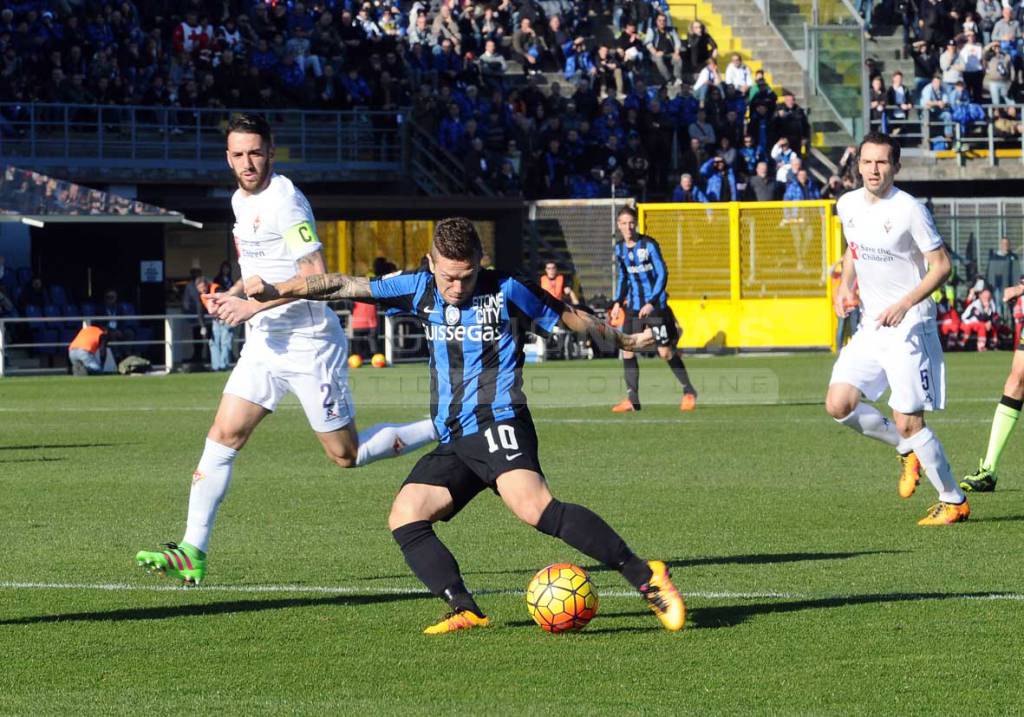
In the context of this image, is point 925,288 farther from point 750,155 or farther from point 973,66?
point 973,66

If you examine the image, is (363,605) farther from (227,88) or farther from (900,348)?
(227,88)

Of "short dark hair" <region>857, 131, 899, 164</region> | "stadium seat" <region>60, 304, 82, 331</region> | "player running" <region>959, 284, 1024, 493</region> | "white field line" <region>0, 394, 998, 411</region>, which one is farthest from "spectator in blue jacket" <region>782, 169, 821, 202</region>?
"short dark hair" <region>857, 131, 899, 164</region>

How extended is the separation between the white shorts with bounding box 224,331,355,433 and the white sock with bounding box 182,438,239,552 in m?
0.31

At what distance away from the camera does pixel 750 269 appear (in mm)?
32438

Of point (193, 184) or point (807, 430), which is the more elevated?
point (193, 184)

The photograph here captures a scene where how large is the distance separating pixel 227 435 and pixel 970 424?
10521mm

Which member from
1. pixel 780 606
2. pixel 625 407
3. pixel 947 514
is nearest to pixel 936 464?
pixel 947 514

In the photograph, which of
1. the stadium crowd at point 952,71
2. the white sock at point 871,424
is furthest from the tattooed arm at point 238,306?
the stadium crowd at point 952,71

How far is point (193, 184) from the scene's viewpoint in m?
32.5

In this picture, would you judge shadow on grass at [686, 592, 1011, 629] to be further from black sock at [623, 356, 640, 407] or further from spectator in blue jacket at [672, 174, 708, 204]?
spectator in blue jacket at [672, 174, 708, 204]

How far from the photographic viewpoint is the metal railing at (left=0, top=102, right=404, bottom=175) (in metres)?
30.9

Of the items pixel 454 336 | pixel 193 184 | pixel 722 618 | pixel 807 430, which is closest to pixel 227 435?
pixel 454 336

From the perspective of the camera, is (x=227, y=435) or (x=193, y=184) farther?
(x=193, y=184)

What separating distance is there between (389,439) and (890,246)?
10.8 ft
